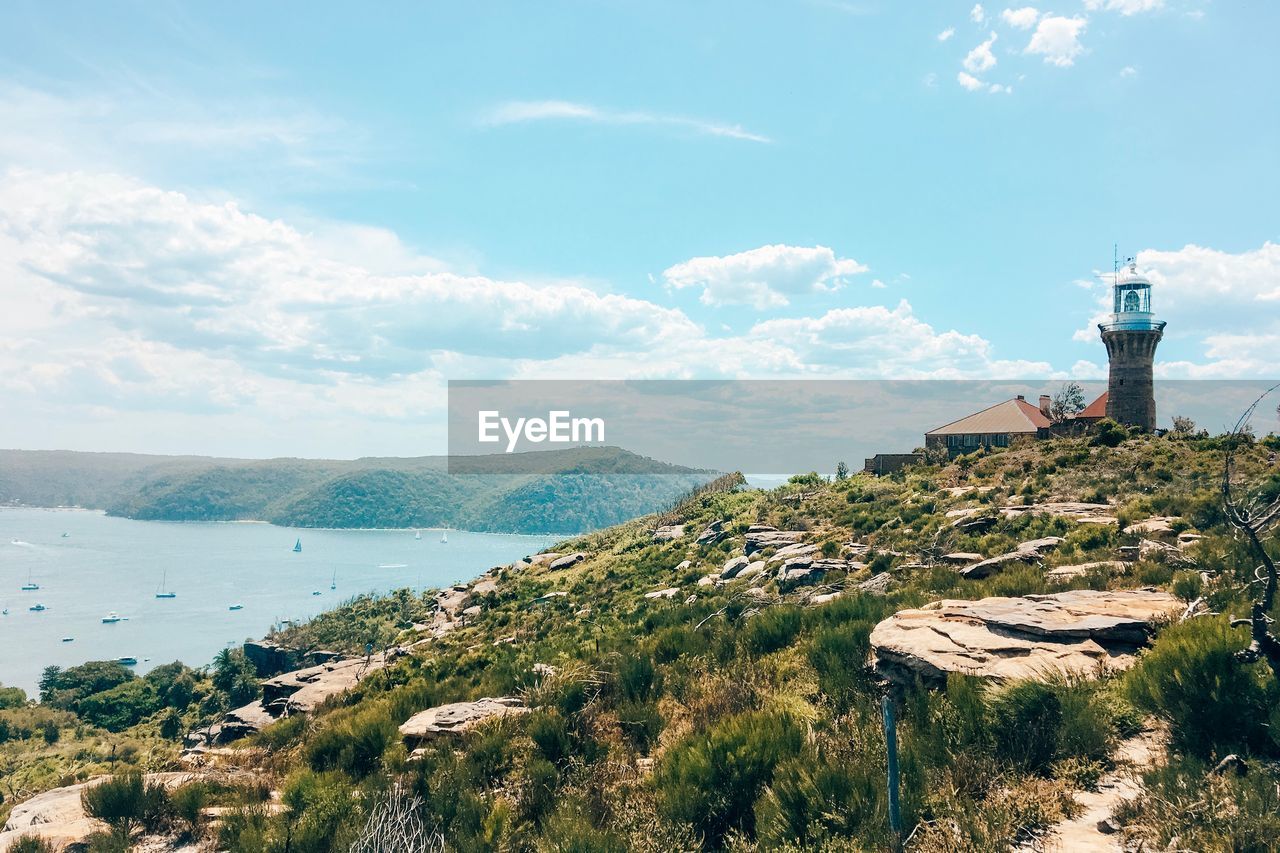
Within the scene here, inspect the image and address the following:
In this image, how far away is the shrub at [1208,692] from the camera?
581 centimetres

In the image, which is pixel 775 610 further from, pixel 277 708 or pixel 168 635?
pixel 168 635

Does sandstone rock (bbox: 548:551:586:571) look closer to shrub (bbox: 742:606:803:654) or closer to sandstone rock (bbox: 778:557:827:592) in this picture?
sandstone rock (bbox: 778:557:827:592)

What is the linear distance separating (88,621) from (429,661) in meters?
170

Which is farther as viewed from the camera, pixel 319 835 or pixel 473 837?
pixel 319 835

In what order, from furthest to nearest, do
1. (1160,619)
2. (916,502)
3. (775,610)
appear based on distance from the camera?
(916,502), (775,610), (1160,619)

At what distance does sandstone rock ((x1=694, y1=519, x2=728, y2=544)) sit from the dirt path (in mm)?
28589

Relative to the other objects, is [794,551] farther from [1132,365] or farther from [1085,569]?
[1132,365]

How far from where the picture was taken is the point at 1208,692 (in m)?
6.11

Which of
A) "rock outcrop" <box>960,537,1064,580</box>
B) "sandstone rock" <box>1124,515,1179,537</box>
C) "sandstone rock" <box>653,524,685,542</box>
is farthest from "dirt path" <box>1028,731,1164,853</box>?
"sandstone rock" <box>653,524,685,542</box>

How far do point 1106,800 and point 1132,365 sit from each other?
51.2 m

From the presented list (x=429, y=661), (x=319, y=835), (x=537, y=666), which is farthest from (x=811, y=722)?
(x=429, y=661)

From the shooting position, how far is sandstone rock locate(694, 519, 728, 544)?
3522 cm

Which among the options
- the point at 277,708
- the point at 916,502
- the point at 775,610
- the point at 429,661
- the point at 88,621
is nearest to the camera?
the point at 775,610

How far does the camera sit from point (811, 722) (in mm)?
7871
